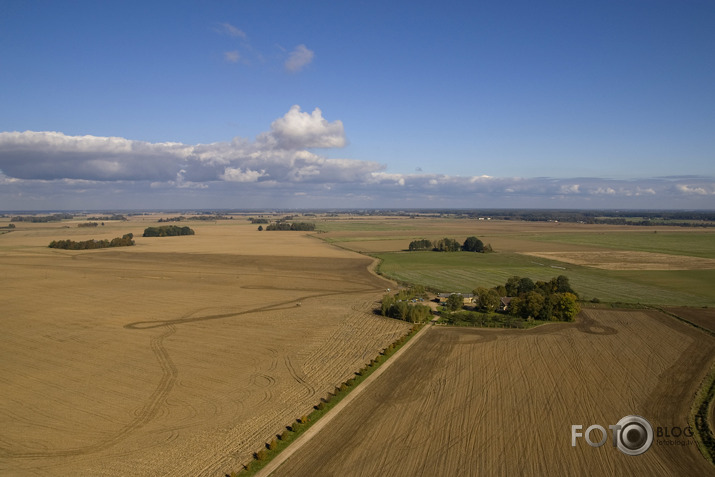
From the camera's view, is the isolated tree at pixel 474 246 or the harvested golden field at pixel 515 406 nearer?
the harvested golden field at pixel 515 406

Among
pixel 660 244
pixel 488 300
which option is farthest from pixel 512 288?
pixel 660 244

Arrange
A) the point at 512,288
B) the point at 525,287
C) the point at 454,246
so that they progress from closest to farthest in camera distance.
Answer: the point at 525,287, the point at 512,288, the point at 454,246

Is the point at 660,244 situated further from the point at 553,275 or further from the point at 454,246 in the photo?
the point at 553,275

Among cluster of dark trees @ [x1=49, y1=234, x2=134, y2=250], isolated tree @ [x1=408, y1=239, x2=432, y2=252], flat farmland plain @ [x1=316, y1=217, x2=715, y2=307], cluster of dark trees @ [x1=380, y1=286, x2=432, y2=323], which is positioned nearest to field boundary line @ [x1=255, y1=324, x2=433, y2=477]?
cluster of dark trees @ [x1=380, y1=286, x2=432, y2=323]

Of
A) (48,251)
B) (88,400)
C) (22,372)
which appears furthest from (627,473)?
(48,251)

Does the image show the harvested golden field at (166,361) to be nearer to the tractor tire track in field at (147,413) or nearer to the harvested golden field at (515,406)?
the tractor tire track in field at (147,413)

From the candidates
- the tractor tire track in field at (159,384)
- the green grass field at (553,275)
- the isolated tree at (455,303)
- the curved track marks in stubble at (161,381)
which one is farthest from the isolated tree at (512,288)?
the tractor tire track in field at (159,384)
